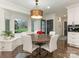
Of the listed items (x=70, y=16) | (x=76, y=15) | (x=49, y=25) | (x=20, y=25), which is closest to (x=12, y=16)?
(x=20, y=25)

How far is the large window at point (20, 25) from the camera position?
310 inches

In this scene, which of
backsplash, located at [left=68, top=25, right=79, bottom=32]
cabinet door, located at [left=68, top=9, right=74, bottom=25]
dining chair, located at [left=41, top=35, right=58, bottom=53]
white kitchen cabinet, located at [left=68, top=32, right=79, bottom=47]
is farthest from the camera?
cabinet door, located at [left=68, top=9, right=74, bottom=25]

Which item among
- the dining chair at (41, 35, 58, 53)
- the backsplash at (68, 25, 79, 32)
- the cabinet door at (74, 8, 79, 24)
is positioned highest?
the cabinet door at (74, 8, 79, 24)

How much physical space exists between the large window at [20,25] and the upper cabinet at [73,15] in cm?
348

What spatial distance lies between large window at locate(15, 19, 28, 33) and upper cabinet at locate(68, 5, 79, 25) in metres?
3.48

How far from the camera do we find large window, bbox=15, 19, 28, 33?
787 centimetres

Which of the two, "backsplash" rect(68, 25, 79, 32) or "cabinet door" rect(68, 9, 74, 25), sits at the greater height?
"cabinet door" rect(68, 9, 74, 25)

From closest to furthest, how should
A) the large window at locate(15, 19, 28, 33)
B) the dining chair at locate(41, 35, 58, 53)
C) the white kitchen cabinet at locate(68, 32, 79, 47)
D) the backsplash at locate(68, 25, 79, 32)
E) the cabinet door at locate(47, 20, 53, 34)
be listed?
the dining chair at locate(41, 35, 58, 53), the white kitchen cabinet at locate(68, 32, 79, 47), the backsplash at locate(68, 25, 79, 32), the large window at locate(15, 19, 28, 33), the cabinet door at locate(47, 20, 53, 34)

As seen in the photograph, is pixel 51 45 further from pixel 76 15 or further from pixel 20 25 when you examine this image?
pixel 20 25

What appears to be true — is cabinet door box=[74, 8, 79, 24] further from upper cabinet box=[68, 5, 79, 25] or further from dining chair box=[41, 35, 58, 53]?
dining chair box=[41, 35, 58, 53]

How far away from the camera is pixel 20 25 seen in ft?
27.2

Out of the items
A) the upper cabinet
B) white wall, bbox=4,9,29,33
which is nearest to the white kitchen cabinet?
the upper cabinet

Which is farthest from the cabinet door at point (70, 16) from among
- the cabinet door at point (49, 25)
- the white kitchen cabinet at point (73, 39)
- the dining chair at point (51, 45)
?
the cabinet door at point (49, 25)

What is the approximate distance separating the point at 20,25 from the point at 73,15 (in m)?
3.86
